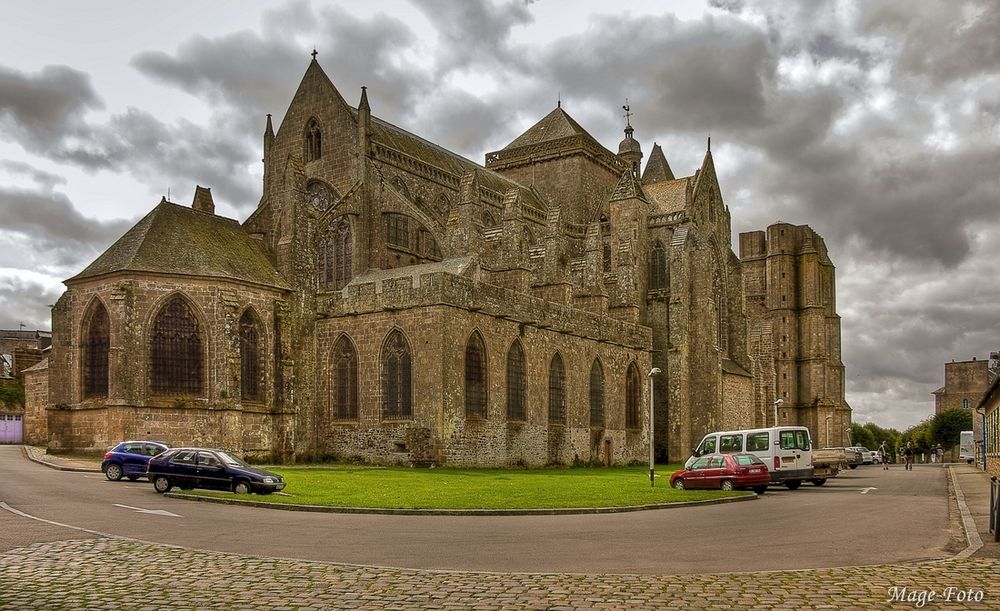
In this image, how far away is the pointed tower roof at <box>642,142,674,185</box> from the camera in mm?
83875

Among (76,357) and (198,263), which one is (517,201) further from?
(76,357)

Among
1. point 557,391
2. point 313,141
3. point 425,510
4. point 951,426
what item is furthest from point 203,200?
point 951,426

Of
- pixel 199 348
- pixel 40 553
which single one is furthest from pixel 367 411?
pixel 40 553

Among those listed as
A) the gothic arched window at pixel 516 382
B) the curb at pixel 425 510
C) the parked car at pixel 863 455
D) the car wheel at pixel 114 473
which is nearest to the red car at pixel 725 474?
the curb at pixel 425 510

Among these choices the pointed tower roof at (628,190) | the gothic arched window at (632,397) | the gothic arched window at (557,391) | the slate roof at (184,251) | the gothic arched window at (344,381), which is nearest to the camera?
the slate roof at (184,251)

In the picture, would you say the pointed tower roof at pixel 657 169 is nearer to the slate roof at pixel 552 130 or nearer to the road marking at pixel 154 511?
the slate roof at pixel 552 130

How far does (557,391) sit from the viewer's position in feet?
154

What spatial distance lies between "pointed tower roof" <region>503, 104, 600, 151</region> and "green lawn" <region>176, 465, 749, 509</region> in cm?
4066

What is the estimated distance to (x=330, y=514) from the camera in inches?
814

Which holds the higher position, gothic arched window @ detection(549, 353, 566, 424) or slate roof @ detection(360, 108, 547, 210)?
slate roof @ detection(360, 108, 547, 210)

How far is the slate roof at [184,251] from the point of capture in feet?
127

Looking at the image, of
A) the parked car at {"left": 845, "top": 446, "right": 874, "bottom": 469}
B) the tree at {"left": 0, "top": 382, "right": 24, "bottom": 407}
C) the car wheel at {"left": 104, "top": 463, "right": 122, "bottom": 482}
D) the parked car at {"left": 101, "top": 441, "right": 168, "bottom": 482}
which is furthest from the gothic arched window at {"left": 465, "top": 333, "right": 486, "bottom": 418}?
the tree at {"left": 0, "top": 382, "right": 24, "bottom": 407}

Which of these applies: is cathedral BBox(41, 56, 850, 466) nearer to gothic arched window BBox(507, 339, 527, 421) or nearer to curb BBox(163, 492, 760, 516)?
gothic arched window BBox(507, 339, 527, 421)

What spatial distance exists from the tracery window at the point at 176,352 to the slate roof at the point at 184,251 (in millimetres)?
1658
